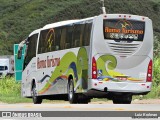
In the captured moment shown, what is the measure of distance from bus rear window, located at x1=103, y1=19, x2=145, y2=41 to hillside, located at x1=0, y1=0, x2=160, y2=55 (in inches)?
3716

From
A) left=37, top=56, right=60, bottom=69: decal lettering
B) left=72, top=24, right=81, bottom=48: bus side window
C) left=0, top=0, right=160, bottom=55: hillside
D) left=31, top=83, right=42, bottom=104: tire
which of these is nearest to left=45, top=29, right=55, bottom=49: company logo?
left=37, top=56, right=60, bottom=69: decal lettering

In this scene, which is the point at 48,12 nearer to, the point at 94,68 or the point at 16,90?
the point at 16,90

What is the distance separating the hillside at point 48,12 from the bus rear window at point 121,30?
94374 mm

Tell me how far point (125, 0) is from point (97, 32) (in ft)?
378

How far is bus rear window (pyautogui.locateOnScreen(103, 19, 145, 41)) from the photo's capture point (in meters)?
21.9

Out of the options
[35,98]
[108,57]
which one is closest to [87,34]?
[108,57]

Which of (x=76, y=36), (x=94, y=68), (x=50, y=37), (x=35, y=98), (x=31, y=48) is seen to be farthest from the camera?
(x=31, y=48)

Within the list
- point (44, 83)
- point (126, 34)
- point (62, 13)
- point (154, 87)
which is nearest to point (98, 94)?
point (126, 34)

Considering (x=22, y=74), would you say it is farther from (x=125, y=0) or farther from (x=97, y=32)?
(x=125, y=0)

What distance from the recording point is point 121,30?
22031 millimetres

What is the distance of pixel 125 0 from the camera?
135750 mm

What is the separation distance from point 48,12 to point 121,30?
10902cm

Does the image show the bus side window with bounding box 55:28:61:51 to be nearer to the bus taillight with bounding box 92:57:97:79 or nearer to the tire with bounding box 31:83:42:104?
the bus taillight with bounding box 92:57:97:79

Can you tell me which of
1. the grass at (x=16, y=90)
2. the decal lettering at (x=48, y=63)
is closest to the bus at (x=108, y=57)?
the decal lettering at (x=48, y=63)
